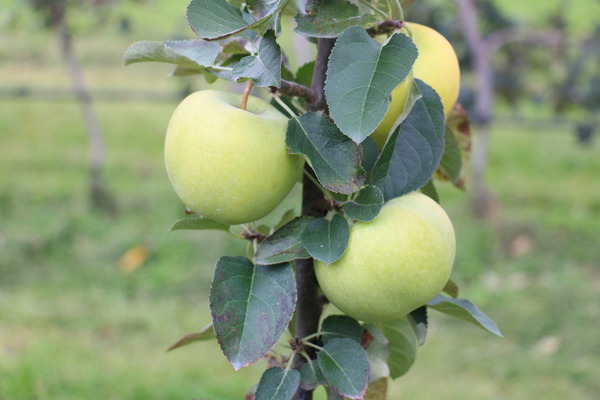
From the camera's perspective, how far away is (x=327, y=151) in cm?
47

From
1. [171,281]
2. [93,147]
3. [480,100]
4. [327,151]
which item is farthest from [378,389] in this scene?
[93,147]

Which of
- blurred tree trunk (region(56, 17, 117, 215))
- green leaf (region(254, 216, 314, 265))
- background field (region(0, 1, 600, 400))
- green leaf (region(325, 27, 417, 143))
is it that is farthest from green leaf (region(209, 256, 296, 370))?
blurred tree trunk (region(56, 17, 117, 215))

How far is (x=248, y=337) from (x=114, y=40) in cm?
670

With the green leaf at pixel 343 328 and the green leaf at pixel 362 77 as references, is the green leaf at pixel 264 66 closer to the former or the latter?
the green leaf at pixel 362 77

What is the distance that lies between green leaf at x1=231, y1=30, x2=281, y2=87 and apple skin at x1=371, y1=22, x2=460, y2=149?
0.34 feet

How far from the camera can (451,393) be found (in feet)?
5.63

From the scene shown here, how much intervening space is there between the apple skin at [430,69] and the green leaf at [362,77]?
0.18 feet

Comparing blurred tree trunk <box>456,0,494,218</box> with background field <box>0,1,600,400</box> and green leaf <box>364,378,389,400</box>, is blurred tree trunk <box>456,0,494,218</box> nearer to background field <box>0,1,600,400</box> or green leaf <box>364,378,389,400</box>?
background field <box>0,1,600,400</box>

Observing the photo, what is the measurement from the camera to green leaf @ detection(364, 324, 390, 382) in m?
0.57

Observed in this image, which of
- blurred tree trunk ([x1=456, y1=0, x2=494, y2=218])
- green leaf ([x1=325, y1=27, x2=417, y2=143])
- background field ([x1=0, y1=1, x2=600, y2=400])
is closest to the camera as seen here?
green leaf ([x1=325, y1=27, x2=417, y2=143])

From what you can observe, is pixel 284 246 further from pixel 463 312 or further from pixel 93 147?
pixel 93 147

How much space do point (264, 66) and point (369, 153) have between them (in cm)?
12

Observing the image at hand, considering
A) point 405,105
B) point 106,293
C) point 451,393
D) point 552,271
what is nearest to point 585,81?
point 552,271

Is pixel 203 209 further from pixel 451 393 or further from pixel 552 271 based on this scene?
pixel 552 271
